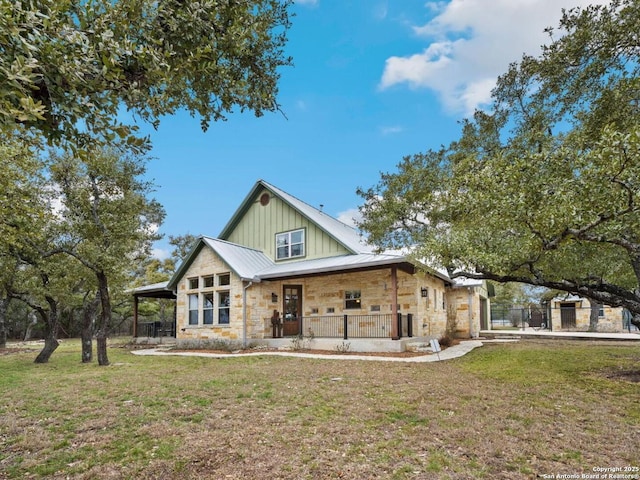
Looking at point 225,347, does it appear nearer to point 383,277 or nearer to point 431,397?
point 383,277

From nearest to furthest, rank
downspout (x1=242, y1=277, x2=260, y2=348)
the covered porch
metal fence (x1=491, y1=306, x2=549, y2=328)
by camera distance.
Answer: downspout (x1=242, y1=277, x2=260, y2=348)
the covered porch
metal fence (x1=491, y1=306, x2=549, y2=328)

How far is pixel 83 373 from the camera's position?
385 inches

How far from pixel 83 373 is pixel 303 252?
9790mm

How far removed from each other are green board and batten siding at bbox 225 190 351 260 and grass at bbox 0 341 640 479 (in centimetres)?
834

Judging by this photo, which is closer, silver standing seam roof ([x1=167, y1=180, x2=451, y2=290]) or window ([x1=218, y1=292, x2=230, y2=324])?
silver standing seam roof ([x1=167, y1=180, x2=451, y2=290])

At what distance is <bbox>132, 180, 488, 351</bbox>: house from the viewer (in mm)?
14820

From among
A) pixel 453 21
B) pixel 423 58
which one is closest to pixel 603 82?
pixel 453 21

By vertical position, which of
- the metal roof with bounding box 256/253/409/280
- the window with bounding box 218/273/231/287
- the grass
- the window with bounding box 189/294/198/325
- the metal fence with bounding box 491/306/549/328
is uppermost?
the metal roof with bounding box 256/253/409/280

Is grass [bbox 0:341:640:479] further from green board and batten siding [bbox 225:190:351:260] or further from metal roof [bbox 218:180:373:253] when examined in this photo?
green board and batten siding [bbox 225:190:351:260]

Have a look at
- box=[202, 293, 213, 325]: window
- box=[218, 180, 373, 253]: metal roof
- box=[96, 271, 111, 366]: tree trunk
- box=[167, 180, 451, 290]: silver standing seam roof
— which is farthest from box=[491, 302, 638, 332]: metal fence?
box=[96, 271, 111, 366]: tree trunk

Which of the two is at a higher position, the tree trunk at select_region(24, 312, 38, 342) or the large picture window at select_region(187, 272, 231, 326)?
the large picture window at select_region(187, 272, 231, 326)

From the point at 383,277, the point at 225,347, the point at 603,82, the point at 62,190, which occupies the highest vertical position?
the point at 603,82

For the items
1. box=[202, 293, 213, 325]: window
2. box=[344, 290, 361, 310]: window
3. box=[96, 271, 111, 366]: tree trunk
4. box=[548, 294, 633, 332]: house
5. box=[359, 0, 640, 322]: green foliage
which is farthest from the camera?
box=[548, 294, 633, 332]: house

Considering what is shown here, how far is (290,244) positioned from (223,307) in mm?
4187
